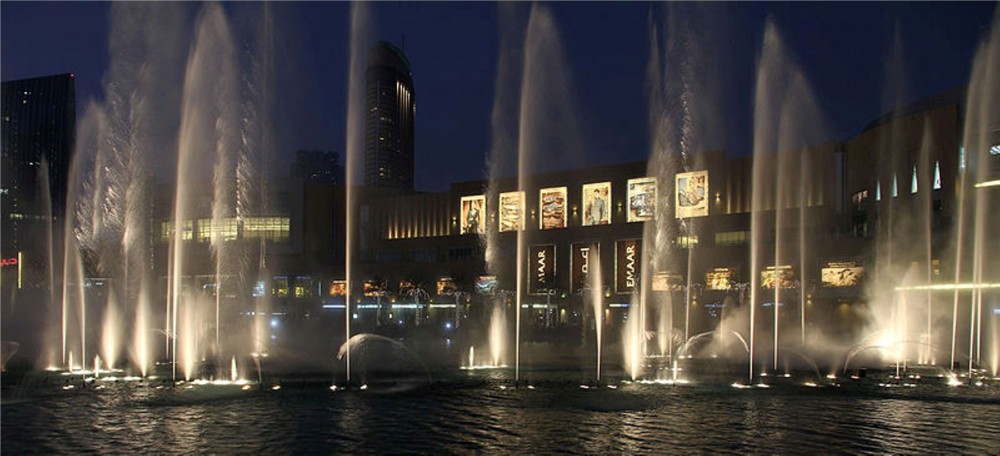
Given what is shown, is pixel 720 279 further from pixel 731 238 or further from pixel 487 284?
pixel 487 284

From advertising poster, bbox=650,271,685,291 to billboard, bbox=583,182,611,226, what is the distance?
1055cm

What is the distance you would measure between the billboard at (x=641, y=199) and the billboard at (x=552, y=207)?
23.4 ft

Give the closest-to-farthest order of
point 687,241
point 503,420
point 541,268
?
point 503,420 < point 687,241 < point 541,268

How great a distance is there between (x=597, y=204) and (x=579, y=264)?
5898 mm

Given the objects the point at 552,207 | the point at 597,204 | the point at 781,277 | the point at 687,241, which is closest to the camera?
the point at 781,277

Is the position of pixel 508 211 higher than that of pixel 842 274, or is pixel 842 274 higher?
pixel 508 211

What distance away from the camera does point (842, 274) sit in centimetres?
6284

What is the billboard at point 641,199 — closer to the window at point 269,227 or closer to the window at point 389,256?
the window at point 389,256

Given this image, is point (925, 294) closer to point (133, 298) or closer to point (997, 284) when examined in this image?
point (997, 284)

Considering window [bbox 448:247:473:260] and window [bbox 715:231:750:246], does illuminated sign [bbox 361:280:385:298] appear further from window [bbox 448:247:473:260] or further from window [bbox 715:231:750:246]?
window [bbox 715:231:750:246]

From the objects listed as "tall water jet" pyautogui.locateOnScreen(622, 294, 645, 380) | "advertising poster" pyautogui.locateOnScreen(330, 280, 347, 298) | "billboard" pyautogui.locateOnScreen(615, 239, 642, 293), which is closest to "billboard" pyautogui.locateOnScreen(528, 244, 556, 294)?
"billboard" pyautogui.locateOnScreen(615, 239, 642, 293)

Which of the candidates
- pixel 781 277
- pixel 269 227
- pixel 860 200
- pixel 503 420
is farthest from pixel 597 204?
pixel 503 420

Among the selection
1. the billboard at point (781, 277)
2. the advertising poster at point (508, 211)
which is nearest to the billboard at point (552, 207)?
the advertising poster at point (508, 211)

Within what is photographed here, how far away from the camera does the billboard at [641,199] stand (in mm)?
78375
